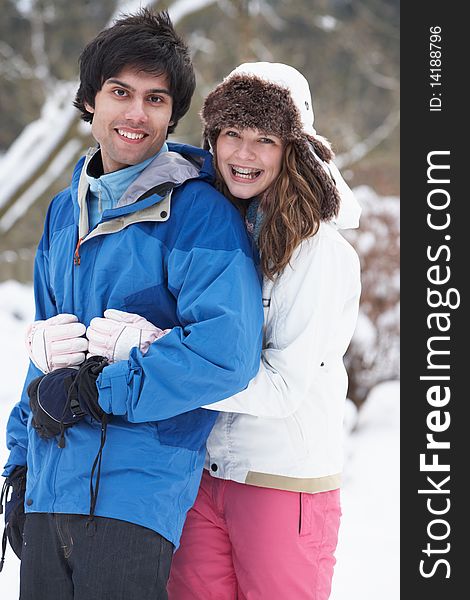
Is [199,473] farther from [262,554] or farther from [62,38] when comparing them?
[62,38]

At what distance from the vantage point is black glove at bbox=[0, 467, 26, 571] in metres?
2.22

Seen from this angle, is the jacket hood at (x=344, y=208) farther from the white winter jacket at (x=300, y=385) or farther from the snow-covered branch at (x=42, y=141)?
the snow-covered branch at (x=42, y=141)

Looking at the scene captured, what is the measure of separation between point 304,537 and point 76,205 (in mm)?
1075

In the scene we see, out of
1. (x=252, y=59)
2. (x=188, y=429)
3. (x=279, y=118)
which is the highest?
(x=252, y=59)

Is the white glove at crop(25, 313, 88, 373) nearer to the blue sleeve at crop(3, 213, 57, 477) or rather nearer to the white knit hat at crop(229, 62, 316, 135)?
the blue sleeve at crop(3, 213, 57, 477)

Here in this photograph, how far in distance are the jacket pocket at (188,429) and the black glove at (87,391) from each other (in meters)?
0.16

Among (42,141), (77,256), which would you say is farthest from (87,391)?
(42,141)

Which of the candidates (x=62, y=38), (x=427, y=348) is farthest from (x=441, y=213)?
(x=62, y=38)

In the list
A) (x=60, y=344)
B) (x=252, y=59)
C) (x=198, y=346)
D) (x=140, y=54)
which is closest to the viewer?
(x=198, y=346)

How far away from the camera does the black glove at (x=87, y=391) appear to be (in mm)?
1862

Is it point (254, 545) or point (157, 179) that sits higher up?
point (157, 179)

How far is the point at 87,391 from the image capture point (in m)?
1.86

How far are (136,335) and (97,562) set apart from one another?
0.53 meters

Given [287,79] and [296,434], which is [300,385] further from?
[287,79]
